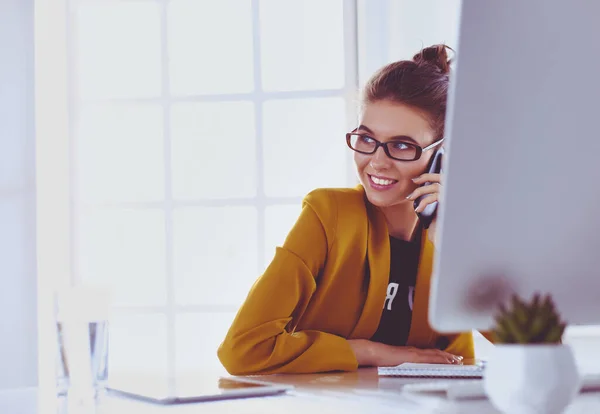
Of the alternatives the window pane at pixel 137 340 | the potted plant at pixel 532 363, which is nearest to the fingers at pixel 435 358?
the potted plant at pixel 532 363

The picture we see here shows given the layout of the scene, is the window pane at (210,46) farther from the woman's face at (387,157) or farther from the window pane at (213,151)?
the woman's face at (387,157)

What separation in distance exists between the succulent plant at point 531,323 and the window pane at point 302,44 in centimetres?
225

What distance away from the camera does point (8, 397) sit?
109 centimetres

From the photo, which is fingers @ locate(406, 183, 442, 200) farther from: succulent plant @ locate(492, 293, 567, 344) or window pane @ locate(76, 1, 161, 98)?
window pane @ locate(76, 1, 161, 98)

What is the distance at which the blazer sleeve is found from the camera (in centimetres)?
156

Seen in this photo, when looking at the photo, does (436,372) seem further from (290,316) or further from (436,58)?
(436,58)

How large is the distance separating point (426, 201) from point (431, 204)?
0.05ft

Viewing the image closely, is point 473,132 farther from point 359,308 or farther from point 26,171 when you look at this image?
point 26,171

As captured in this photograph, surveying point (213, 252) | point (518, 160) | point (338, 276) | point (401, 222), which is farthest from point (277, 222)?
point (518, 160)

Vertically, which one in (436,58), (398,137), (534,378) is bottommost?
(534,378)

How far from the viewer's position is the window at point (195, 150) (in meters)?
2.91

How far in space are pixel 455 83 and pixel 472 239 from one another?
5.7 inches

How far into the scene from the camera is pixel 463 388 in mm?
878

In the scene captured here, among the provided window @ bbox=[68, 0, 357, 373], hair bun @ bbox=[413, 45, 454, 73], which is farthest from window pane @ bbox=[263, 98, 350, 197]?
hair bun @ bbox=[413, 45, 454, 73]
